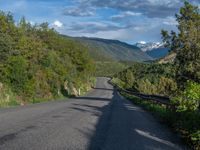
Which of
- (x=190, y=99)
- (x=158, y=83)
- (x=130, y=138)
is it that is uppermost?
(x=190, y=99)

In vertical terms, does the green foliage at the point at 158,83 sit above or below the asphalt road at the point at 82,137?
below

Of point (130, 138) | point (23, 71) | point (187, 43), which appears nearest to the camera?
point (130, 138)

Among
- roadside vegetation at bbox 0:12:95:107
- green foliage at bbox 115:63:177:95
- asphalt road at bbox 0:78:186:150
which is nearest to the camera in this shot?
asphalt road at bbox 0:78:186:150

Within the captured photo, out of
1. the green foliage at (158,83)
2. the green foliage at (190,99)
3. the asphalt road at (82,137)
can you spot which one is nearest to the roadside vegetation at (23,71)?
the green foliage at (158,83)

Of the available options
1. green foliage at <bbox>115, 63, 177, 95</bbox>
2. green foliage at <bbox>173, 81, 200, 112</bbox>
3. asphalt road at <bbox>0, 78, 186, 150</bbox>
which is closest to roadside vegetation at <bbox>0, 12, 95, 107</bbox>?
green foliage at <bbox>115, 63, 177, 95</bbox>

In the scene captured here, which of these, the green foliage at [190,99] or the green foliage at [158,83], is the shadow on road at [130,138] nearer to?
the green foliage at [190,99]

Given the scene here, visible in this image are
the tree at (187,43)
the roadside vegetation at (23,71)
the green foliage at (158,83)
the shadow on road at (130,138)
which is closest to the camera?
the shadow on road at (130,138)

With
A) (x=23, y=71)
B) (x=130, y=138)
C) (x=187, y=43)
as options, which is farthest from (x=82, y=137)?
(x=23, y=71)

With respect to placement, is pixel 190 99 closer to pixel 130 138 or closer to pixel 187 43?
pixel 130 138

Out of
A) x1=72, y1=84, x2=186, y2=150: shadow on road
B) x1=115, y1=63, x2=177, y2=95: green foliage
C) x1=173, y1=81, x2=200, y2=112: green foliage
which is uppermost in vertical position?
x1=173, y1=81, x2=200, y2=112: green foliage

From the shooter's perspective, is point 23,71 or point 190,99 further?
point 23,71

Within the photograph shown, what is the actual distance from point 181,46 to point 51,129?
23.8 metres

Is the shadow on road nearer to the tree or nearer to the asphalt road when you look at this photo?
the asphalt road

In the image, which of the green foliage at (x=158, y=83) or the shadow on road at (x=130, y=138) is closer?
the shadow on road at (x=130, y=138)
